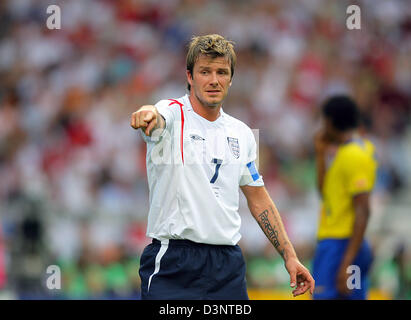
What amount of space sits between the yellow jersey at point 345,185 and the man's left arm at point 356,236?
0.08 metres

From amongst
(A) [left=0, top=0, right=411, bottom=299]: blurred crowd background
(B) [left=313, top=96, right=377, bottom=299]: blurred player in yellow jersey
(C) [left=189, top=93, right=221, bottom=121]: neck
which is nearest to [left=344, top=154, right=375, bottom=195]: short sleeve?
(B) [left=313, top=96, right=377, bottom=299]: blurred player in yellow jersey

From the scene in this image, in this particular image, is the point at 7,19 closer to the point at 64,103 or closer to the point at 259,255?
the point at 64,103

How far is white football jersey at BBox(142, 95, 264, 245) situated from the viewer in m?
4.43

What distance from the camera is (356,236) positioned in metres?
6.35

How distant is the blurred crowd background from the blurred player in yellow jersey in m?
2.81

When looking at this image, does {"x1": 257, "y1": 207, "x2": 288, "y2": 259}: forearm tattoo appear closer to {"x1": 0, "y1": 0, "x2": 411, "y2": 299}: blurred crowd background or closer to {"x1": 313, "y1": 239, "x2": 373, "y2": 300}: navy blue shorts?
{"x1": 313, "y1": 239, "x2": 373, "y2": 300}: navy blue shorts

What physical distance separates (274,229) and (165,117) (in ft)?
3.52

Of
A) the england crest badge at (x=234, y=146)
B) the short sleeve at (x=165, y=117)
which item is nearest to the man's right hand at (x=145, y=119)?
the short sleeve at (x=165, y=117)

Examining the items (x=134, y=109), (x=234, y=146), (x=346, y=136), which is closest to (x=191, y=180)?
(x=234, y=146)

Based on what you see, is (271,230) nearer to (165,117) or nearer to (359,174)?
(165,117)

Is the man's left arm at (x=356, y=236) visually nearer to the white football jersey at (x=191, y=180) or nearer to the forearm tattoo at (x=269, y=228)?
the forearm tattoo at (x=269, y=228)

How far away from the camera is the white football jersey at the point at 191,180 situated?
443cm
